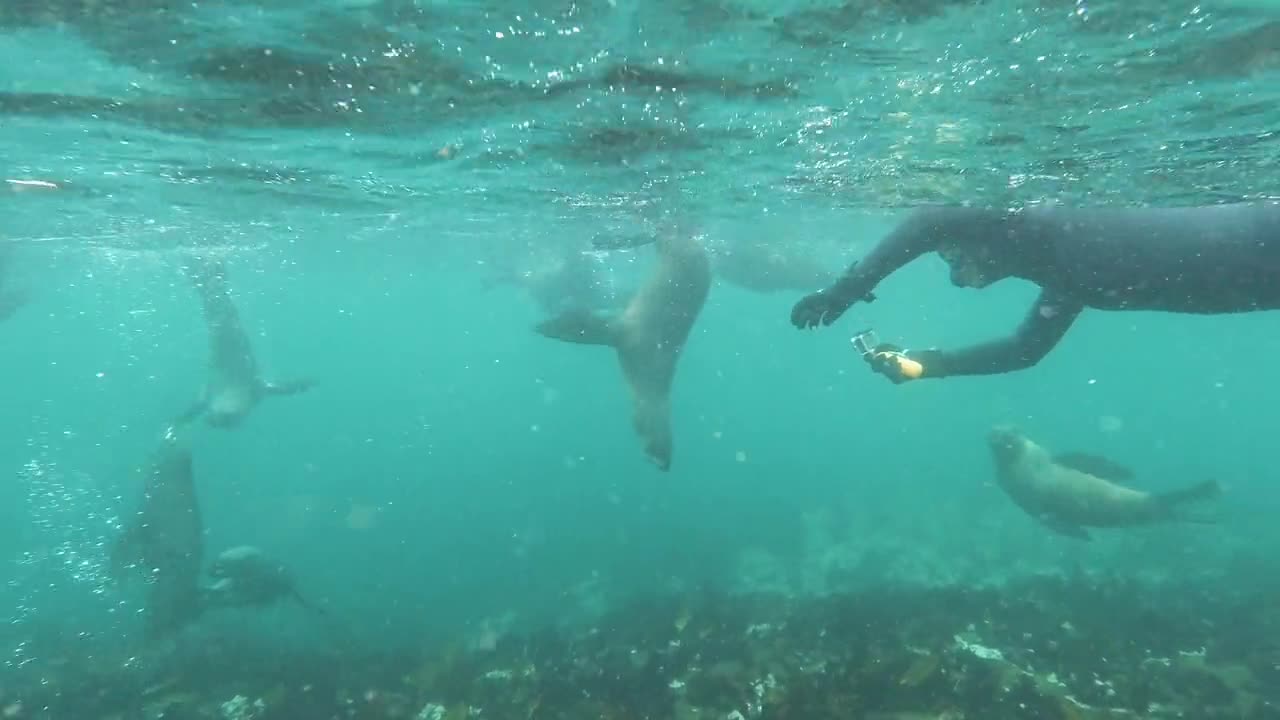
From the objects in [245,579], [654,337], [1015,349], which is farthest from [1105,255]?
[245,579]

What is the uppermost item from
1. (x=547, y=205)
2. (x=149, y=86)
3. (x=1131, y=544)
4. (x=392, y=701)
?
(x=149, y=86)

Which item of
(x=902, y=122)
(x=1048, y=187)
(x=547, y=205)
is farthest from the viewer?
(x=547, y=205)

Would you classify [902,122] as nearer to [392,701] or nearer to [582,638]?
[582,638]

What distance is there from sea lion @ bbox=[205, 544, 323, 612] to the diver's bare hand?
1043 cm

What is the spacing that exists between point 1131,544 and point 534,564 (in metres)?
16.1

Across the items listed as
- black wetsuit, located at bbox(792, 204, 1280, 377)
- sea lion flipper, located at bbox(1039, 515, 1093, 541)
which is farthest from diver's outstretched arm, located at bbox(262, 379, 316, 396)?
sea lion flipper, located at bbox(1039, 515, 1093, 541)

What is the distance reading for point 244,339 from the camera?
21.1m

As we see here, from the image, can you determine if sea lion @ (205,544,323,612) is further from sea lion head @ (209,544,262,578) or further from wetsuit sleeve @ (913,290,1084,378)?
wetsuit sleeve @ (913,290,1084,378)

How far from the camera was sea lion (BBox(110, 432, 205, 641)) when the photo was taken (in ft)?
46.5

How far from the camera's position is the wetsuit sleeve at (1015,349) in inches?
286

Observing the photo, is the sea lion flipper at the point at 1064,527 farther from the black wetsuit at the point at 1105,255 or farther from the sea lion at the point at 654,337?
the black wetsuit at the point at 1105,255

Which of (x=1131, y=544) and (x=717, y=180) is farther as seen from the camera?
(x=1131, y=544)

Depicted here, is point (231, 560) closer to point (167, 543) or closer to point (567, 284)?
point (167, 543)

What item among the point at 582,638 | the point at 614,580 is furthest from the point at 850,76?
the point at 614,580
